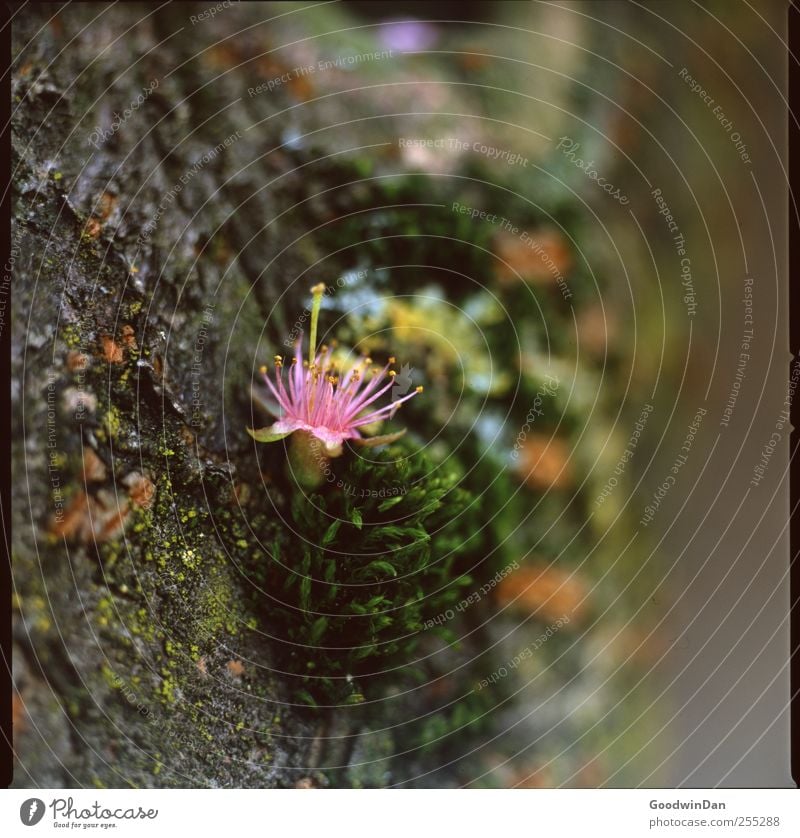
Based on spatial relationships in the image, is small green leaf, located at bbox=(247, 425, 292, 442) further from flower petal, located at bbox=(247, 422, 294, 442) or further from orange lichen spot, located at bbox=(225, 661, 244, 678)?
orange lichen spot, located at bbox=(225, 661, 244, 678)

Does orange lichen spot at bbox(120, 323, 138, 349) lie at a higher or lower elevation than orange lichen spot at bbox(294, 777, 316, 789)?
higher

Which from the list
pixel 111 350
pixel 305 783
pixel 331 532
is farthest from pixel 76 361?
pixel 305 783

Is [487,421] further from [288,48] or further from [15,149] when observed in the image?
[15,149]

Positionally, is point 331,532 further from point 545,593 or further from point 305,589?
point 545,593

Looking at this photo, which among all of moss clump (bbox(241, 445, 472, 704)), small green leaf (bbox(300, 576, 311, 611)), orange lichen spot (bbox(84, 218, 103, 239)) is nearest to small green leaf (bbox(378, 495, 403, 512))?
moss clump (bbox(241, 445, 472, 704))

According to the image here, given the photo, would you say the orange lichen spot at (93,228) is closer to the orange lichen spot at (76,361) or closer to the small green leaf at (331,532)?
the orange lichen spot at (76,361)

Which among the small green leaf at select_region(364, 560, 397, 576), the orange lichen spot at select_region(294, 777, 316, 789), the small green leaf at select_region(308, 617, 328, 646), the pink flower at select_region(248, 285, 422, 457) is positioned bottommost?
the orange lichen spot at select_region(294, 777, 316, 789)
